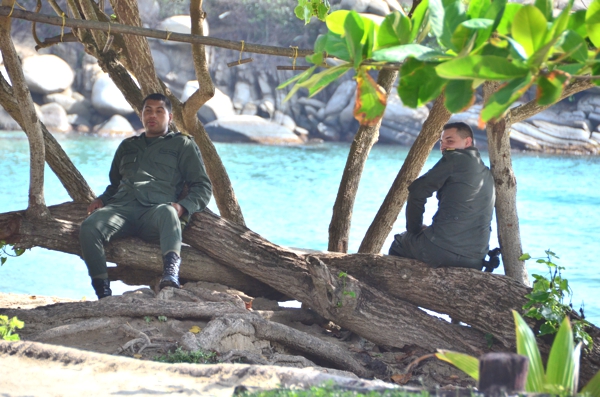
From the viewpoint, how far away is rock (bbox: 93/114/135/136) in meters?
24.1

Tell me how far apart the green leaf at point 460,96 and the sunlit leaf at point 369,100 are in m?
0.24

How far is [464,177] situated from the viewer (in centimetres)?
445

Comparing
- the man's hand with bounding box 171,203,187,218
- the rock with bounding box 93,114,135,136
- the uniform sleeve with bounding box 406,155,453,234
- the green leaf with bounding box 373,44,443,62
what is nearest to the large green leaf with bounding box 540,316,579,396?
the green leaf with bounding box 373,44,443,62

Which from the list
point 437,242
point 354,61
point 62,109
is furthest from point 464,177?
point 62,109

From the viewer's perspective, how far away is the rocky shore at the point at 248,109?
893 inches

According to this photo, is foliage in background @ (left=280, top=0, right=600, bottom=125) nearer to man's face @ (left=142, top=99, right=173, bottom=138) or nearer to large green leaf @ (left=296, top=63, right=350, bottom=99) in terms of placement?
large green leaf @ (left=296, top=63, right=350, bottom=99)

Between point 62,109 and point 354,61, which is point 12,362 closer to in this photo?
point 354,61

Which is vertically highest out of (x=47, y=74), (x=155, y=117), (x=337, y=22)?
(x=337, y=22)

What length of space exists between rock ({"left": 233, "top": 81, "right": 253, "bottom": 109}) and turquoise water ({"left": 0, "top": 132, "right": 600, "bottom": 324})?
3.39m

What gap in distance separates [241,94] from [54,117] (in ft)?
23.3

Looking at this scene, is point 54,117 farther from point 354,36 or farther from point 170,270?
point 354,36

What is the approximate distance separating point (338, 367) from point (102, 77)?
2267 centimetres

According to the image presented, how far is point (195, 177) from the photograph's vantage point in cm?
504

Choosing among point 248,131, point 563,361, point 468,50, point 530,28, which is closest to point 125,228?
point 563,361
